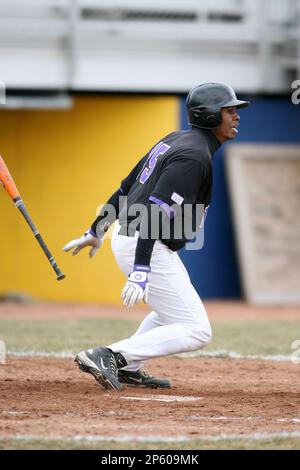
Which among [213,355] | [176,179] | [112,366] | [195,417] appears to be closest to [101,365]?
[112,366]

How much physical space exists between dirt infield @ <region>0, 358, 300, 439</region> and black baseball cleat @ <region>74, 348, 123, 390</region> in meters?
0.08

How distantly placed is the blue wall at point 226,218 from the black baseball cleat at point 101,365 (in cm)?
787

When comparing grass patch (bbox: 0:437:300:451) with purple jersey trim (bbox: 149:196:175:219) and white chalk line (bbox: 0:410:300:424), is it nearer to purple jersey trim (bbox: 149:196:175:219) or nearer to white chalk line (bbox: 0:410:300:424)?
white chalk line (bbox: 0:410:300:424)

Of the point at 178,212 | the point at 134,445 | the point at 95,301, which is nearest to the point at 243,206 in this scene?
the point at 95,301

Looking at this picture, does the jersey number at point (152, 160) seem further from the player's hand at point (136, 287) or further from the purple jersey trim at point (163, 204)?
the player's hand at point (136, 287)

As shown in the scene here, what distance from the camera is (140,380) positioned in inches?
272

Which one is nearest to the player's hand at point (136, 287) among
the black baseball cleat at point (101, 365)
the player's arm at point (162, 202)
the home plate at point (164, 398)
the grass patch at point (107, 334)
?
the player's arm at point (162, 202)

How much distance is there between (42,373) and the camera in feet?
24.4

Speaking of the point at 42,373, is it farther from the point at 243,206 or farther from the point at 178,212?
the point at 243,206

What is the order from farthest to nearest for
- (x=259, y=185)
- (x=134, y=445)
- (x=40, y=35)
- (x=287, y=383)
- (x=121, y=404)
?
(x=259, y=185) → (x=40, y=35) → (x=287, y=383) → (x=121, y=404) → (x=134, y=445)

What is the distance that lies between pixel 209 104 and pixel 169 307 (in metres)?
1.31

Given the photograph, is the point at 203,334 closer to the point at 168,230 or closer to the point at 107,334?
the point at 168,230

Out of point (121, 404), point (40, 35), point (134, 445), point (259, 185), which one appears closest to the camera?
point (134, 445)

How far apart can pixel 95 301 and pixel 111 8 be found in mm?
4010
